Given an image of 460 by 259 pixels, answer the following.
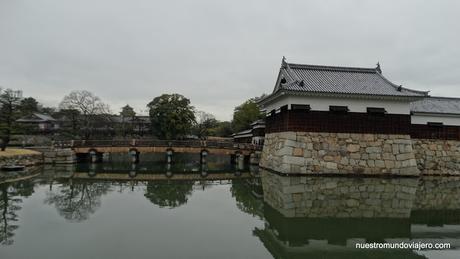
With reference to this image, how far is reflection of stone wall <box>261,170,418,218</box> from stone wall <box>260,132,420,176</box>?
0.91m

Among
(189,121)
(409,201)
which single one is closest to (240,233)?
(409,201)

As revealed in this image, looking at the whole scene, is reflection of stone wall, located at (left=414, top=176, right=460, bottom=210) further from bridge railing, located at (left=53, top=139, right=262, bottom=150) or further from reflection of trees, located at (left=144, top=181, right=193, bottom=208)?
bridge railing, located at (left=53, top=139, right=262, bottom=150)

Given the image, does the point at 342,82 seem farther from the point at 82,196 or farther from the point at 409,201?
the point at 82,196

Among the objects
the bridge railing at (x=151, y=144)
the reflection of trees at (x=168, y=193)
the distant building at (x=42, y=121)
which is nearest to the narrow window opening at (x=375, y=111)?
the bridge railing at (x=151, y=144)

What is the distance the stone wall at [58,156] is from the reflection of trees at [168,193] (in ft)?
38.4

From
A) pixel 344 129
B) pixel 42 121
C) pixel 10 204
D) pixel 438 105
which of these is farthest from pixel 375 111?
pixel 42 121

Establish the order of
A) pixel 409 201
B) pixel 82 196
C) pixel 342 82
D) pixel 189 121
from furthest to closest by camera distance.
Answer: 1. pixel 189 121
2. pixel 342 82
3. pixel 82 196
4. pixel 409 201

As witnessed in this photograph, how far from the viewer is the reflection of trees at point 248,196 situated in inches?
384

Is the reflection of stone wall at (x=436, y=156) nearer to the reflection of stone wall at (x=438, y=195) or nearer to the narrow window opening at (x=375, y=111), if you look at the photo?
the reflection of stone wall at (x=438, y=195)

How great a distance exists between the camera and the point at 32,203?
A: 10188 millimetres

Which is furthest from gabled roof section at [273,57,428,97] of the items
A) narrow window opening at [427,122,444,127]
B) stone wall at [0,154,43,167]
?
stone wall at [0,154,43,167]

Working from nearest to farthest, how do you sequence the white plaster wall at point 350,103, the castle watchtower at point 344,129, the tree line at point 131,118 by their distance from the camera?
the castle watchtower at point 344,129, the white plaster wall at point 350,103, the tree line at point 131,118

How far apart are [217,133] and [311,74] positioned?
35744 mm

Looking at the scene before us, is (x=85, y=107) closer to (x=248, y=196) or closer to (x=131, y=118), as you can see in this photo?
(x=131, y=118)
